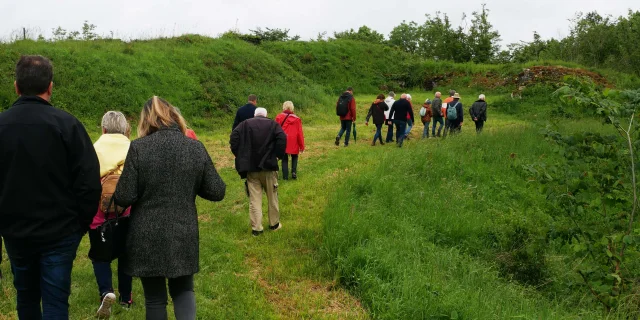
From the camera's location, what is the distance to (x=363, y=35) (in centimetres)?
5697

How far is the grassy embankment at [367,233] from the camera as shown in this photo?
5.02 m

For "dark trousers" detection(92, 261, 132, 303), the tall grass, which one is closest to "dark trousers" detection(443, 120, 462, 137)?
the tall grass

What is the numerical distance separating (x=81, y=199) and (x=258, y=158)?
3.80m

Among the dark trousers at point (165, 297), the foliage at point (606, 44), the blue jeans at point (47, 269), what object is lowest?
the dark trousers at point (165, 297)

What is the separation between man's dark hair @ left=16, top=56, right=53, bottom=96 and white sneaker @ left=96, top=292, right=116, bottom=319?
200cm

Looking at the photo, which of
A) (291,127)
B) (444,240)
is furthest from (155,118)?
(291,127)

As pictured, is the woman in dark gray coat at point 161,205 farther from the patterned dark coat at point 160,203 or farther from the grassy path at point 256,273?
the grassy path at point 256,273

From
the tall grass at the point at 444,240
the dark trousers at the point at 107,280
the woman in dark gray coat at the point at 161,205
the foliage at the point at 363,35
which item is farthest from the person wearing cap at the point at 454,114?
the foliage at the point at 363,35

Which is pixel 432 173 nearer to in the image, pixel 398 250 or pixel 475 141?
pixel 475 141

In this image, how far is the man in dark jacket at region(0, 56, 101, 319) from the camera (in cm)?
332

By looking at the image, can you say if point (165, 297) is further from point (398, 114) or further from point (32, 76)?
point (398, 114)

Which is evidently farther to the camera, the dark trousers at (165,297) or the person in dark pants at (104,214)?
the person in dark pants at (104,214)

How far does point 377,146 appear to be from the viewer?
1515 cm

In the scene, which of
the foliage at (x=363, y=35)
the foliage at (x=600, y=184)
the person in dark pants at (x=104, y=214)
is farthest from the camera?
the foliage at (x=363, y=35)
